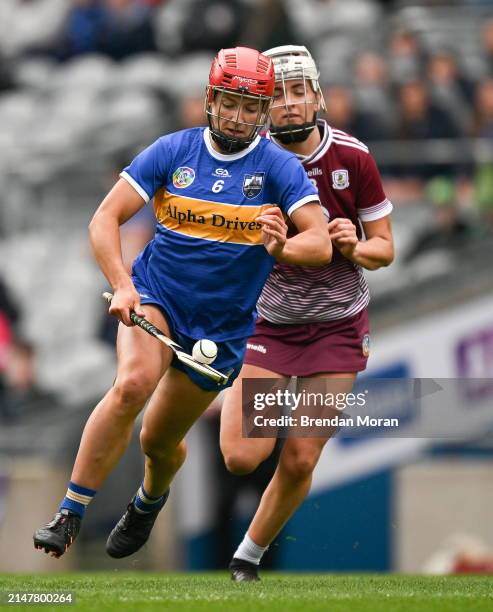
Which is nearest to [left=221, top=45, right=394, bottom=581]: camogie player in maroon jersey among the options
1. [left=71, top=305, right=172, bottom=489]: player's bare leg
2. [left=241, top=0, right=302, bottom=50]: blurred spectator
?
[left=71, top=305, right=172, bottom=489]: player's bare leg

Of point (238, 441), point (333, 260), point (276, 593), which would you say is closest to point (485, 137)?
point (333, 260)

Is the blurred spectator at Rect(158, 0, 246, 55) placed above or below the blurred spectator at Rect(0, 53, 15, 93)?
above

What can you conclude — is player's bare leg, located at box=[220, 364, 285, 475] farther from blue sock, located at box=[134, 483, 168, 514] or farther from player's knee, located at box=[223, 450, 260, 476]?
blue sock, located at box=[134, 483, 168, 514]

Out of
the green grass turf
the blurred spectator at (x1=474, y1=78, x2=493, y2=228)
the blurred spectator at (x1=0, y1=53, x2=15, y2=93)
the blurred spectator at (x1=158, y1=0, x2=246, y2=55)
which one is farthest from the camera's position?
the blurred spectator at (x1=0, y1=53, x2=15, y2=93)

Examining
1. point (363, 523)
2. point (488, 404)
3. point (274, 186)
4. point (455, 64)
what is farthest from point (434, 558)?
point (274, 186)

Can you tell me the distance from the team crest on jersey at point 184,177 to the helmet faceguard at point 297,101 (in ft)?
2.19

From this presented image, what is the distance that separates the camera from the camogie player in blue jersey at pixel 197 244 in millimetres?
6559

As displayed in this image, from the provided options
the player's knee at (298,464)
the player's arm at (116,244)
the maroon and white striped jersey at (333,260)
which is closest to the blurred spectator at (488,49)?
the maroon and white striped jersey at (333,260)

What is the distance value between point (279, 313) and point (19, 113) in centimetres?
963

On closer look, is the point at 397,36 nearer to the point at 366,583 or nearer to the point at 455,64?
the point at 455,64

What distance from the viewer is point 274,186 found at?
6.79 metres

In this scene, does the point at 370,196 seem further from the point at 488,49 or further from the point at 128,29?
the point at 128,29

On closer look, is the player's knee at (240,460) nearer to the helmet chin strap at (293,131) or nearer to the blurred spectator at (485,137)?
the helmet chin strap at (293,131)

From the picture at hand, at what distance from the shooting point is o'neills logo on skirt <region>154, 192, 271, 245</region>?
673cm
